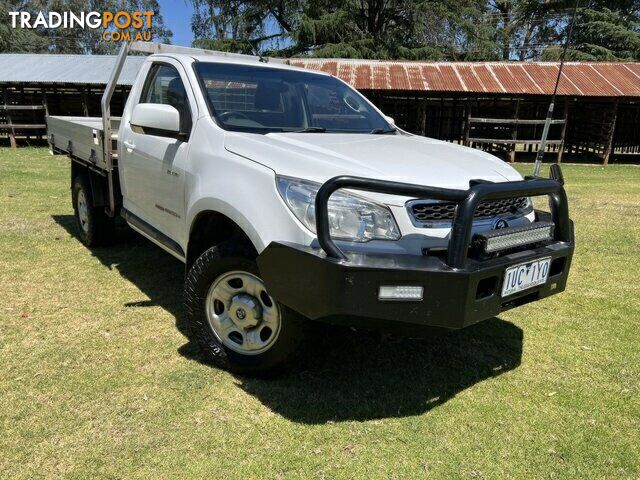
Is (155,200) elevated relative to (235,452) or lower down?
elevated

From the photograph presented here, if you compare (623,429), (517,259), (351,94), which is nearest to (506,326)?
(623,429)

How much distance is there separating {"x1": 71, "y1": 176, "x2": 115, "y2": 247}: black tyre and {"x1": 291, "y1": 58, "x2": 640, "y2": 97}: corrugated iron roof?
13.1 meters

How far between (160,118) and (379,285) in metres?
1.95

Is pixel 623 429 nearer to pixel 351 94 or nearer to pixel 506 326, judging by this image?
pixel 506 326

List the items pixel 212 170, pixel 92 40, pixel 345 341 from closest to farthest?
pixel 212 170, pixel 345 341, pixel 92 40

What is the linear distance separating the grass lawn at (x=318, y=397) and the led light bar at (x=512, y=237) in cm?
98

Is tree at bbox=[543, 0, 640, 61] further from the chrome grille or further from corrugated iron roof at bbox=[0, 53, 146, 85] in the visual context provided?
the chrome grille

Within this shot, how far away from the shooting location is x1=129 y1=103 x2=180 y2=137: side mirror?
11.1 ft

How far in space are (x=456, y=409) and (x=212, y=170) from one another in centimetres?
199

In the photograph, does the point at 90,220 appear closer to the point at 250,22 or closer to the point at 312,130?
the point at 312,130

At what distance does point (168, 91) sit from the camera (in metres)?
4.01

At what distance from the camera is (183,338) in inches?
147

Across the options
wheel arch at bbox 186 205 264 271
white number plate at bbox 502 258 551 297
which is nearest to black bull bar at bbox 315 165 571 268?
white number plate at bbox 502 258 551 297

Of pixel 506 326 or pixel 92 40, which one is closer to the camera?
pixel 506 326
